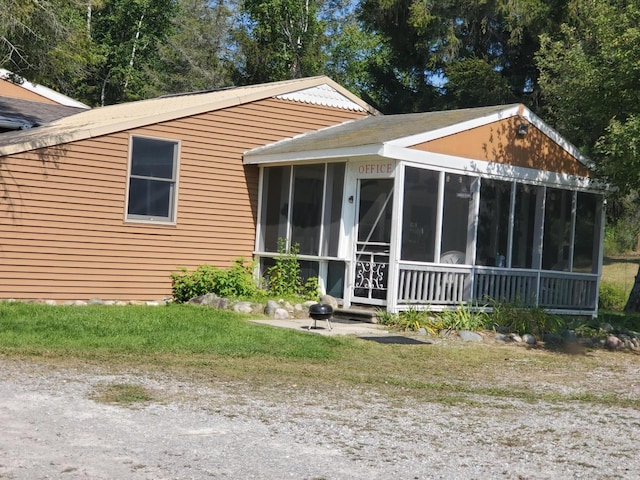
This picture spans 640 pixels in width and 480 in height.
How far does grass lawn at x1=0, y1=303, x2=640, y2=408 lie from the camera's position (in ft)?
30.0

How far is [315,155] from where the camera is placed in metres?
15.4

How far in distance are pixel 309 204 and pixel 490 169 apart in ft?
10.8

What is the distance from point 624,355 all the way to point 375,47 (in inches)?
1323

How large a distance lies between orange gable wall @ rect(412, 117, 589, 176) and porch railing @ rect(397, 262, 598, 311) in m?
1.96

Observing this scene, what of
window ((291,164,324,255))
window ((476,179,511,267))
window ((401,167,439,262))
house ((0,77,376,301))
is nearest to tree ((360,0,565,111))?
house ((0,77,376,301))

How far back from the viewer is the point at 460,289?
15258 millimetres

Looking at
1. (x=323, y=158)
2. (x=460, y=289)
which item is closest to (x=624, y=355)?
(x=460, y=289)

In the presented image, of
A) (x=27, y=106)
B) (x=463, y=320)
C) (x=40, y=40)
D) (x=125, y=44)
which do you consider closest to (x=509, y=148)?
(x=463, y=320)

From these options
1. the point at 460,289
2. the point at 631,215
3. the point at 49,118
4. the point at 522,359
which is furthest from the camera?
the point at 631,215

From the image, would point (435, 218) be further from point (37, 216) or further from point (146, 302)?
point (37, 216)

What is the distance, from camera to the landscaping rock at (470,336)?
13.3 meters

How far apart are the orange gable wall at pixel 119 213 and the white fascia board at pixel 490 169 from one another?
12.4 ft

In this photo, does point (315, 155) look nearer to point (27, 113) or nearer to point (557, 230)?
point (557, 230)

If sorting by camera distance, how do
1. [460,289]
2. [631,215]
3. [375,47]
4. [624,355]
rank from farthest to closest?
[375,47], [631,215], [460,289], [624,355]
